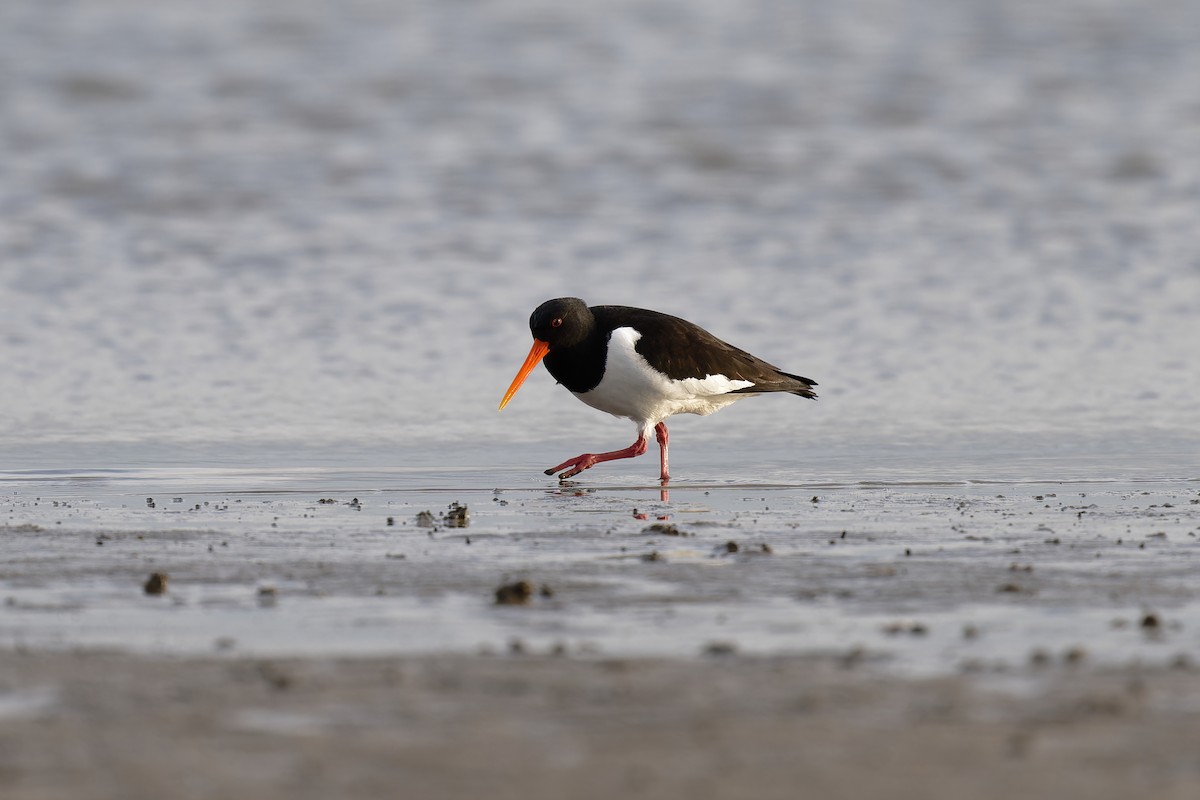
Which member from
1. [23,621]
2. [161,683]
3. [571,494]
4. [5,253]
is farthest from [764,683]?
[5,253]

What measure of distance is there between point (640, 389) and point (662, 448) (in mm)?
386

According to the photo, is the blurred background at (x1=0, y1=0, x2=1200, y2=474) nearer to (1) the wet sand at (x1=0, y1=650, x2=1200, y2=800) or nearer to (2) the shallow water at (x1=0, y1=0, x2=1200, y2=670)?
(2) the shallow water at (x1=0, y1=0, x2=1200, y2=670)

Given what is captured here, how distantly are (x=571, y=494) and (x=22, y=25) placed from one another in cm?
2342

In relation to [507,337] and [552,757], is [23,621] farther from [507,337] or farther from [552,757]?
[507,337]

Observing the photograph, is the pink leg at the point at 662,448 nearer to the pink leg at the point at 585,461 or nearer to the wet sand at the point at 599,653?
the pink leg at the point at 585,461

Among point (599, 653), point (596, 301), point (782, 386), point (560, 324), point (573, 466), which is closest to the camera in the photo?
point (599, 653)

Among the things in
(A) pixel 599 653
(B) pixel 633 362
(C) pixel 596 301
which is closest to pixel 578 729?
(A) pixel 599 653

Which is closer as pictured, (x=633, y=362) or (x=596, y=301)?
(x=633, y=362)

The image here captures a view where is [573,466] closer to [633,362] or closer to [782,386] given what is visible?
[633,362]

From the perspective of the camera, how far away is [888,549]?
6.62 metres

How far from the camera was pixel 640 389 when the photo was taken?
10008 millimetres

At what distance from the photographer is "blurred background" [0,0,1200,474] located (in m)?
11.2

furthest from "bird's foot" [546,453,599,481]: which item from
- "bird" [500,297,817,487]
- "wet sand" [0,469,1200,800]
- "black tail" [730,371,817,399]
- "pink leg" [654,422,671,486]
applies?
"wet sand" [0,469,1200,800]

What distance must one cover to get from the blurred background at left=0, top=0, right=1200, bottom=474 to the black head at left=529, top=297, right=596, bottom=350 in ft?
2.41
